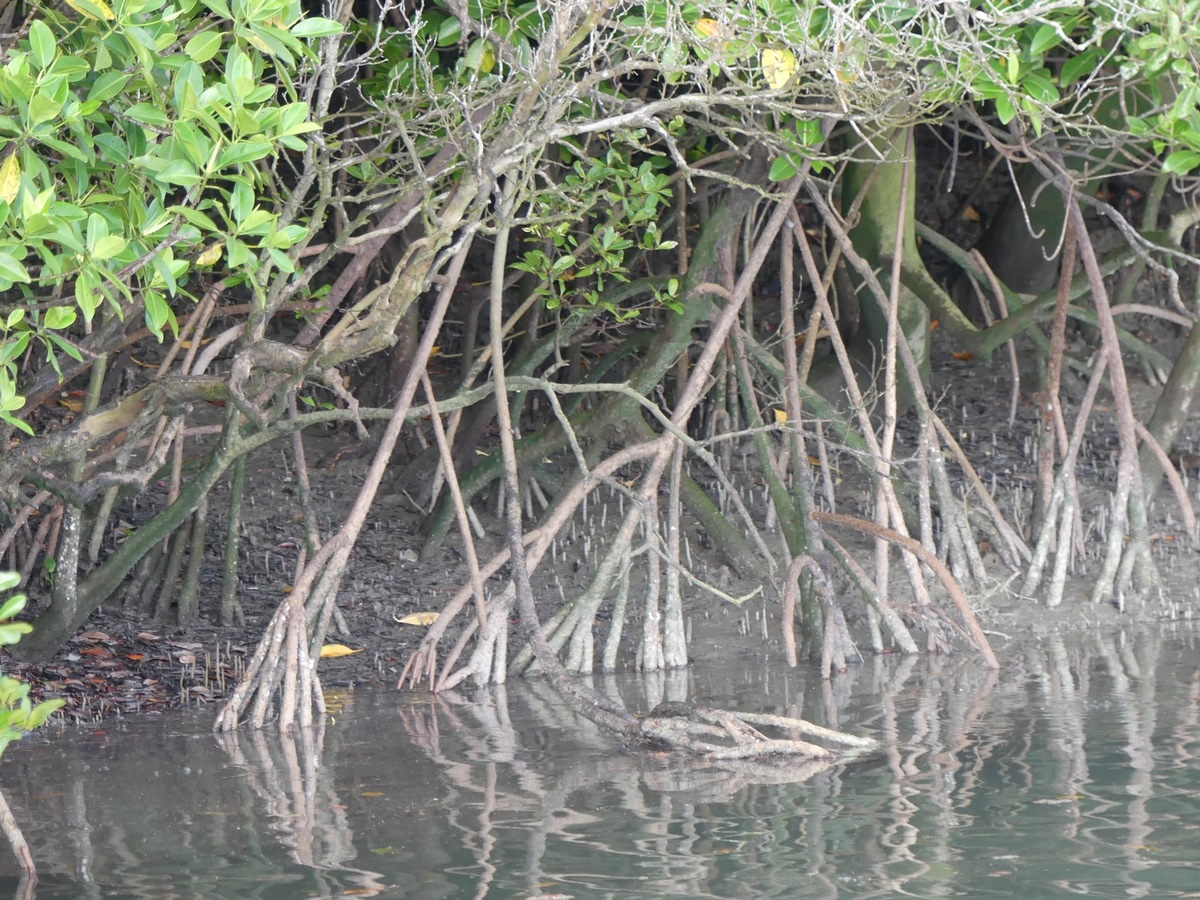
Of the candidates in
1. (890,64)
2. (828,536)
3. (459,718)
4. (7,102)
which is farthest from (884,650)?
(7,102)

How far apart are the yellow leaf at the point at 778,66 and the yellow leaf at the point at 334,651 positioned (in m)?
3.59

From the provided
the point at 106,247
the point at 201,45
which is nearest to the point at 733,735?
the point at 106,247

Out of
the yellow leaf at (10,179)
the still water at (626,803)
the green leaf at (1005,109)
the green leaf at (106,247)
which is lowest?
the still water at (626,803)

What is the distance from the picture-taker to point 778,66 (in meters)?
4.97

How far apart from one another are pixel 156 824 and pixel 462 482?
4.09 m

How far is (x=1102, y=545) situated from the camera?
27.5 ft

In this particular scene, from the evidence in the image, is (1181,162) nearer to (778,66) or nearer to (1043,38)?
(1043,38)

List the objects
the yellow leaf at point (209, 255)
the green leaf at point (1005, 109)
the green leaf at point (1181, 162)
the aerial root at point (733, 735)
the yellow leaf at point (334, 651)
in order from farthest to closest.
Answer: the yellow leaf at point (334, 651) → the green leaf at point (1181, 162) → the green leaf at point (1005, 109) → the aerial root at point (733, 735) → the yellow leaf at point (209, 255)

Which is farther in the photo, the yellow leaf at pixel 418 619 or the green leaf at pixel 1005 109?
the yellow leaf at pixel 418 619

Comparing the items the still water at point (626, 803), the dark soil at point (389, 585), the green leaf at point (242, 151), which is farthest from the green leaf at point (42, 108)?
the dark soil at point (389, 585)

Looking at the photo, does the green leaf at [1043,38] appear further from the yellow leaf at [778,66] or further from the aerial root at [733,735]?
the aerial root at [733,735]

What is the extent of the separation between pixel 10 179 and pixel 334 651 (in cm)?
400

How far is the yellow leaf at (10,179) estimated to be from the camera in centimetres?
367

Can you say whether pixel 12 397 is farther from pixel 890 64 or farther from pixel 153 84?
pixel 890 64
